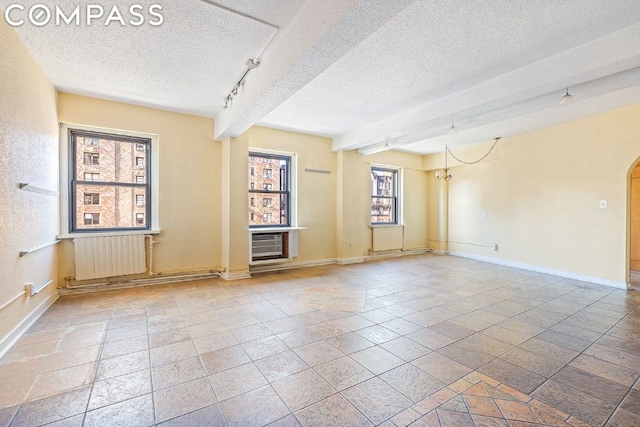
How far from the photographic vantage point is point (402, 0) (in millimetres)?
1659

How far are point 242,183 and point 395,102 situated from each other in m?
2.66

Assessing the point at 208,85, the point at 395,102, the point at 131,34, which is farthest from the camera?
the point at 395,102

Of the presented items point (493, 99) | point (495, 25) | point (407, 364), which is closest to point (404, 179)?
point (493, 99)

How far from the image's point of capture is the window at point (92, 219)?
161 inches

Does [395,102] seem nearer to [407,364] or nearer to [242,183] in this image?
[242,183]

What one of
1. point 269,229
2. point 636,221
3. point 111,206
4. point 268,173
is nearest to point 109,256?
point 111,206

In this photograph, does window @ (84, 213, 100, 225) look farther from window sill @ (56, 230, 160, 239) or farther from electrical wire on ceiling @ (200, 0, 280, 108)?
electrical wire on ceiling @ (200, 0, 280, 108)

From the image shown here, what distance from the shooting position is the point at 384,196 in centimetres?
729

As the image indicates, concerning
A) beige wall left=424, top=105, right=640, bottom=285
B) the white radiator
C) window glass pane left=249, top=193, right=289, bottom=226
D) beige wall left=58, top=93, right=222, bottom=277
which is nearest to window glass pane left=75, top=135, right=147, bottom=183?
beige wall left=58, top=93, right=222, bottom=277

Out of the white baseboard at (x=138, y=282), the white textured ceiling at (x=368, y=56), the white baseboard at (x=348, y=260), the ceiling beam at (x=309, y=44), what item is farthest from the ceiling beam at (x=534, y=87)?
the white baseboard at (x=138, y=282)

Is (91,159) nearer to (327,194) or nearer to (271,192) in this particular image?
(271,192)

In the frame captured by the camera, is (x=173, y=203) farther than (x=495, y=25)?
Yes

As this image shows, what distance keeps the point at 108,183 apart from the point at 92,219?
1.81 feet

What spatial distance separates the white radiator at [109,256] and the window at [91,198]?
21.7 inches
